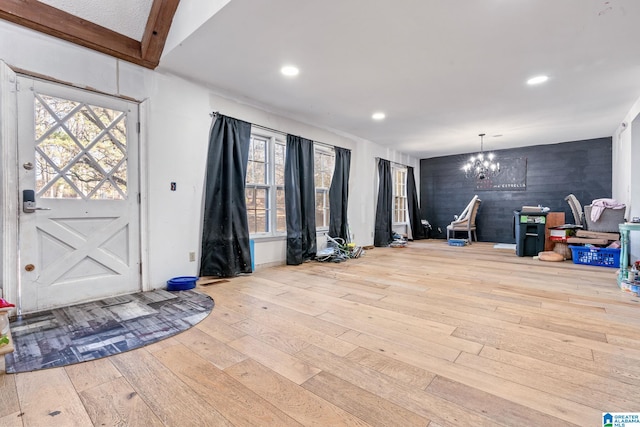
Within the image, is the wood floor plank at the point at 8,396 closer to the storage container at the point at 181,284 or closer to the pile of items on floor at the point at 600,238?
the storage container at the point at 181,284

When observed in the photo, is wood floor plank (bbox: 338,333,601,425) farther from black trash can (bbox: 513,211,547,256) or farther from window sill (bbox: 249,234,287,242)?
black trash can (bbox: 513,211,547,256)

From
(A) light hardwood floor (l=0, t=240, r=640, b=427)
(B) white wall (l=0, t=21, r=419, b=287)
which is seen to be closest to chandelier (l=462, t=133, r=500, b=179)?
(A) light hardwood floor (l=0, t=240, r=640, b=427)

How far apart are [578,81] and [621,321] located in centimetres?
275

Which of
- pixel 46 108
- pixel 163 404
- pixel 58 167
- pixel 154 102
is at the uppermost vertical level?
pixel 154 102

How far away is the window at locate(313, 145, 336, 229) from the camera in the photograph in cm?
547

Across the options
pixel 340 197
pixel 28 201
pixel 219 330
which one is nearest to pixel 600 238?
pixel 340 197

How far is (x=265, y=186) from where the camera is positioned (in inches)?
176

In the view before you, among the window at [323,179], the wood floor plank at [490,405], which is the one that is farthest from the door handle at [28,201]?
the window at [323,179]

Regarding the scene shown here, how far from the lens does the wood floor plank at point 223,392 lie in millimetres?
1245

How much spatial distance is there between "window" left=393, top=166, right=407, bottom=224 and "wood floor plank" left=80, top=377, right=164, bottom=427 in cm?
699

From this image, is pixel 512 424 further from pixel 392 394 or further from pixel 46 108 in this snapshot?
pixel 46 108

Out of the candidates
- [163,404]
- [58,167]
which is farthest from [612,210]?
[58,167]

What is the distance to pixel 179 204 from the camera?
11.1 ft

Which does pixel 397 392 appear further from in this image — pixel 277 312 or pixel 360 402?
pixel 277 312
